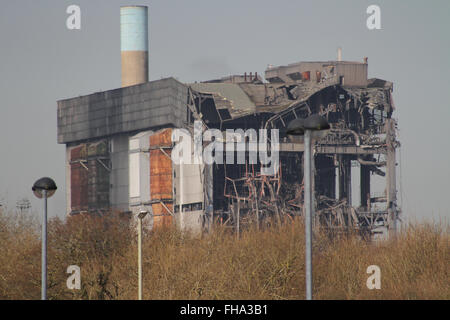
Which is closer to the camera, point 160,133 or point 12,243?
point 12,243

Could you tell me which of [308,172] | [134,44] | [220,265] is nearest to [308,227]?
[308,172]

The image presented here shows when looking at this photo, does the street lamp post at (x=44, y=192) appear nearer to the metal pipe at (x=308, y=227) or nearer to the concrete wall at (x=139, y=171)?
the metal pipe at (x=308, y=227)

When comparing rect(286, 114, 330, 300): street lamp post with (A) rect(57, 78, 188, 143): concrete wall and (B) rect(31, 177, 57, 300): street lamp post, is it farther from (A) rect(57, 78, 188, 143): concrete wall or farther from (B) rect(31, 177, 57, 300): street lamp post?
(A) rect(57, 78, 188, 143): concrete wall

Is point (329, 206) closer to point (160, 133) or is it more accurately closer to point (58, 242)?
point (160, 133)

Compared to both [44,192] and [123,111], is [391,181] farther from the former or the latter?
[44,192]

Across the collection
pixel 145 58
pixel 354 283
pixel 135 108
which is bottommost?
pixel 354 283

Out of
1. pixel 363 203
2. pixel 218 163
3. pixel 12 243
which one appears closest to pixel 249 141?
pixel 218 163

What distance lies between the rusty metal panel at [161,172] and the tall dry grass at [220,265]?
1279 inches

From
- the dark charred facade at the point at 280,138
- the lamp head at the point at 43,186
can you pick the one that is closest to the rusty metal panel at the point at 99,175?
the dark charred facade at the point at 280,138

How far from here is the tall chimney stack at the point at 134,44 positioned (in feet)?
257

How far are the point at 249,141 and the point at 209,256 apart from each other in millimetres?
38012

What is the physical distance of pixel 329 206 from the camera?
69312 millimetres

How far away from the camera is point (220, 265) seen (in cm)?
2869

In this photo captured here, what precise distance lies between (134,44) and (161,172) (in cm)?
1668
